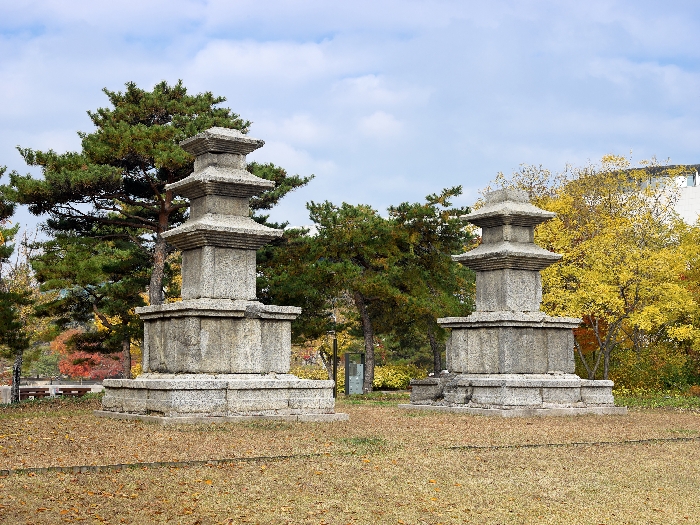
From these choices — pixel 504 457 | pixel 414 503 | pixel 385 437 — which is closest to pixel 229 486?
A: pixel 414 503

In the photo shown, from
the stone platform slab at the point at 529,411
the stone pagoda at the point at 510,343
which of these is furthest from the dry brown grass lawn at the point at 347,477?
the stone pagoda at the point at 510,343

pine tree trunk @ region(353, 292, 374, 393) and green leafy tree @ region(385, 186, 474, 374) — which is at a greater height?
green leafy tree @ region(385, 186, 474, 374)

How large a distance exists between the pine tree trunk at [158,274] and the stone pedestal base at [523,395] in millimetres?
9192

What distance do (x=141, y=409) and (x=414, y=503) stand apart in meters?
8.86

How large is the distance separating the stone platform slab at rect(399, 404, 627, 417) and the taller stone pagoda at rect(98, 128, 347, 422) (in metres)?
3.44

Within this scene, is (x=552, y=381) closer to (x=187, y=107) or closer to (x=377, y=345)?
(x=187, y=107)

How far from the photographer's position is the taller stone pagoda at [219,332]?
15.4 m

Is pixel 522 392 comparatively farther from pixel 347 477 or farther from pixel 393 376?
pixel 393 376

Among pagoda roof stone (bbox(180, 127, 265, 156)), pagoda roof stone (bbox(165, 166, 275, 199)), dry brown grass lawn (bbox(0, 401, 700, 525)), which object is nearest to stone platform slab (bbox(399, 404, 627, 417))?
dry brown grass lawn (bbox(0, 401, 700, 525))

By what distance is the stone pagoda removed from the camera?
61.1 feet

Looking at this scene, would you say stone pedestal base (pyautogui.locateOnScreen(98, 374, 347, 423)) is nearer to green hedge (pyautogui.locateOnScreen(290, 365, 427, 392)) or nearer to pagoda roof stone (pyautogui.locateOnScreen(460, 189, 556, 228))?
pagoda roof stone (pyautogui.locateOnScreen(460, 189, 556, 228))

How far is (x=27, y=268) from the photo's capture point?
3975cm

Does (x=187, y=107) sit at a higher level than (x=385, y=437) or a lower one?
higher

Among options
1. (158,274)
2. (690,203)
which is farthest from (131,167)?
(690,203)
